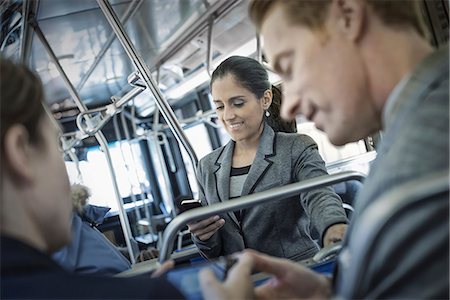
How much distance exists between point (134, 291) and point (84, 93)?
6378 millimetres

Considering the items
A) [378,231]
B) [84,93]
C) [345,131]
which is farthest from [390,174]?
[84,93]

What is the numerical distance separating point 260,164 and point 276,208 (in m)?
0.18

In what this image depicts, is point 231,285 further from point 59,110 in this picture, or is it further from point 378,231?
point 59,110

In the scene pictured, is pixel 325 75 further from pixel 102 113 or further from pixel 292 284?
pixel 102 113

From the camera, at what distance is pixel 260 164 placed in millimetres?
1800

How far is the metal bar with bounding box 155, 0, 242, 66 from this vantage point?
128 inches

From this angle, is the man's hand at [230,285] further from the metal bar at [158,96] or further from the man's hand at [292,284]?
the metal bar at [158,96]

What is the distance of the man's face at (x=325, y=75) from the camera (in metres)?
0.89

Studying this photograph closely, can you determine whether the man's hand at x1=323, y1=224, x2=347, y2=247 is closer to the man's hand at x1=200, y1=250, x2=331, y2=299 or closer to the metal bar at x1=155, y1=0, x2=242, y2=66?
the man's hand at x1=200, y1=250, x2=331, y2=299

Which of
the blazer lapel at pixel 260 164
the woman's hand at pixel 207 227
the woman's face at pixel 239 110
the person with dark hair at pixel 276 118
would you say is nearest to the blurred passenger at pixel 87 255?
the woman's hand at pixel 207 227

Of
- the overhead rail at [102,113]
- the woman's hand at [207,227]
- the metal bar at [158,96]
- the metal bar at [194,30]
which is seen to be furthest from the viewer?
the metal bar at [194,30]

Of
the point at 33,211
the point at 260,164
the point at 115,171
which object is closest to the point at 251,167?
the point at 260,164

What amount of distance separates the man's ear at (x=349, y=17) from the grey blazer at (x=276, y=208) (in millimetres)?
852

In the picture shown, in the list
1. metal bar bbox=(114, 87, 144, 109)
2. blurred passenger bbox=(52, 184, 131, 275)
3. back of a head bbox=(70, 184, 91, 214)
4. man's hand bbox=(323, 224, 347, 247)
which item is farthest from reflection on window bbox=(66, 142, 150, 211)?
man's hand bbox=(323, 224, 347, 247)
